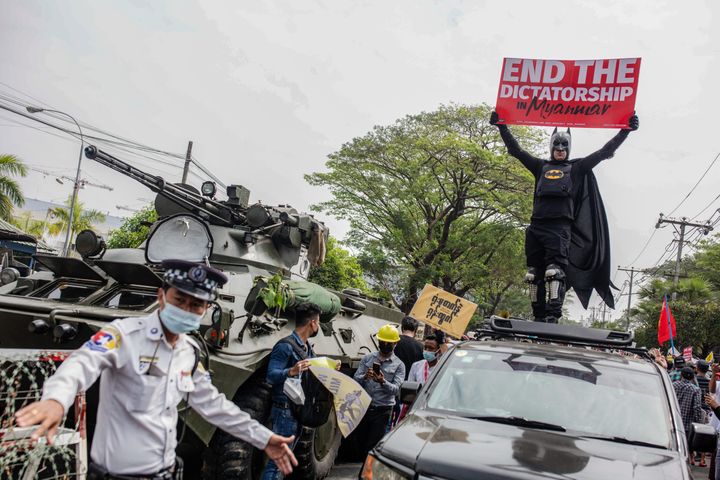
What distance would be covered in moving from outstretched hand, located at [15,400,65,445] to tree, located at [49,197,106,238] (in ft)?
138

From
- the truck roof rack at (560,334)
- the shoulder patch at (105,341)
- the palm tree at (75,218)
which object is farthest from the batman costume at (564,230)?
the palm tree at (75,218)

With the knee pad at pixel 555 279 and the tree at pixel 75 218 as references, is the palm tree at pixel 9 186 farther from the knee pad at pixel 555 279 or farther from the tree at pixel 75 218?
the knee pad at pixel 555 279

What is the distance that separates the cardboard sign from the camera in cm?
1199

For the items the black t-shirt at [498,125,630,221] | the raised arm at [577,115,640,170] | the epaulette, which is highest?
the raised arm at [577,115,640,170]

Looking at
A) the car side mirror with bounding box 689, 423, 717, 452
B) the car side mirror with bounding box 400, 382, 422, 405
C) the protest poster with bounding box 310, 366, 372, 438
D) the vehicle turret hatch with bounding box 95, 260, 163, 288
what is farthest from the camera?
the vehicle turret hatch with bounding box 95, 260, 163, 288

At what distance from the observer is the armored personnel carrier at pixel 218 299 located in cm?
565

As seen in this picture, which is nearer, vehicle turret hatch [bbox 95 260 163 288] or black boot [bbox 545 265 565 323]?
vehicle turret hatch [bbox 95 260 163 288]

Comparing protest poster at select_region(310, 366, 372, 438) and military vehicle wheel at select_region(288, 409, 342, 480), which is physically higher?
protest poster at select_region(310, 366, 372, 438)

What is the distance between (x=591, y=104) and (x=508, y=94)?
38.4 inches

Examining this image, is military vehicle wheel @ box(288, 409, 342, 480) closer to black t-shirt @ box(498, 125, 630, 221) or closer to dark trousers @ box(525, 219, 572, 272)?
dark trousers @ box(525, 219, 572, 272)

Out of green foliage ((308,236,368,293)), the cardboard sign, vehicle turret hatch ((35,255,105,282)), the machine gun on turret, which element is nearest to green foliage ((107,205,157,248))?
green foliage ((308,236,368,293))

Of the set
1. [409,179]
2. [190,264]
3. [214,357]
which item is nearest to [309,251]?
[214,357]

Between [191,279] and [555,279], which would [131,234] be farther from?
[191,279]

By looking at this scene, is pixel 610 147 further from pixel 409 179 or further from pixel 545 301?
pixel 409 179
